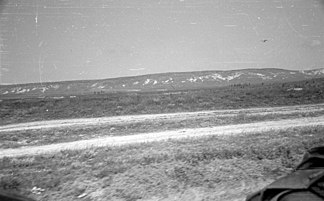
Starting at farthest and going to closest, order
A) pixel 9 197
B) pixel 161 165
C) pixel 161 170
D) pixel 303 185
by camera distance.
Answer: pixel 161 165, pixel 161 170, pixel 303 185, pixel 9 197

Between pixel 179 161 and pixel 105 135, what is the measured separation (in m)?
7.07

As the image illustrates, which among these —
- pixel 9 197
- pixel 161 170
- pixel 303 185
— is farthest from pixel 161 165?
pixel 9 197

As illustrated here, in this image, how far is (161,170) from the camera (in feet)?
20.5

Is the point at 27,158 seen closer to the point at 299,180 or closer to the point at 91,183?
the point at 91,183

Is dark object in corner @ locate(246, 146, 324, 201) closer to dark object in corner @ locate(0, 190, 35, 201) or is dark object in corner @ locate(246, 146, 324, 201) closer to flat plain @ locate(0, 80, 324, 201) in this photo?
flat plain @ locate(0, 80, 324, 201)

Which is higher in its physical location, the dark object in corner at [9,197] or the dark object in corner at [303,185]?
the dark object in corner at [9,197]

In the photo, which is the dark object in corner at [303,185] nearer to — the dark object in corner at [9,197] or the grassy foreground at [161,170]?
the grassy foreground at [161,170]

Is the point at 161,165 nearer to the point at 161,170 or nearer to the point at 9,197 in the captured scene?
the point at 161,170

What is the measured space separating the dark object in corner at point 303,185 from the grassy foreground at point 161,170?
7.91ft

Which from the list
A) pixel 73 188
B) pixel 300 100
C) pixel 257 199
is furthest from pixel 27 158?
pixel 300 100

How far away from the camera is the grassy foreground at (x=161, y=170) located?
524 cm

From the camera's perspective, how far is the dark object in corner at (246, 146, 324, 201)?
7.38 ft

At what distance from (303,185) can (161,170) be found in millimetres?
4395

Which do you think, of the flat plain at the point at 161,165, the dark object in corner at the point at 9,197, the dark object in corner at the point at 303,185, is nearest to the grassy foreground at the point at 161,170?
the flat plain at the point at 161,165
